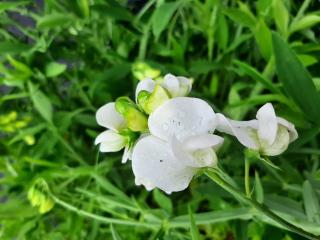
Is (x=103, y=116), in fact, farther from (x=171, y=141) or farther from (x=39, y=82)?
(x=39, y=82)

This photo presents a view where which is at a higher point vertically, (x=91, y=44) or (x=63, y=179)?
(x=91, y=44)

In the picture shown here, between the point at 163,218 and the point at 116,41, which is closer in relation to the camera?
the point at 163,218

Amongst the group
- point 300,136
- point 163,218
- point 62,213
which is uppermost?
point 300,136

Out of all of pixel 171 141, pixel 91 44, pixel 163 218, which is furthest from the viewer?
pixel 91 44

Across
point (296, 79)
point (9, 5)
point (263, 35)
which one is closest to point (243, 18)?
point (263, 35)

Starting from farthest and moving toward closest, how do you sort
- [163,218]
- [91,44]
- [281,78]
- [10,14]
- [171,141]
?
1. [10,14]
2. [91,44]
3. [163,218]
4. [281,78]
5. [171,141]

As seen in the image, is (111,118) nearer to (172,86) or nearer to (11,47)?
(172,86)

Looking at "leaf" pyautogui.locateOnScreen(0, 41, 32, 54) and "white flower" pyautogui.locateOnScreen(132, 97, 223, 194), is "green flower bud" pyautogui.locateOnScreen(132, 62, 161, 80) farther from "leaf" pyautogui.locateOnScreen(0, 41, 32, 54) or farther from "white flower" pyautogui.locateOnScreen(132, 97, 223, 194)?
"white flower" pyautogui.locateOnScreen(132, 97, 223, 194)

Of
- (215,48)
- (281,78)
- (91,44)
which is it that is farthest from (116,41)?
(281,78)
